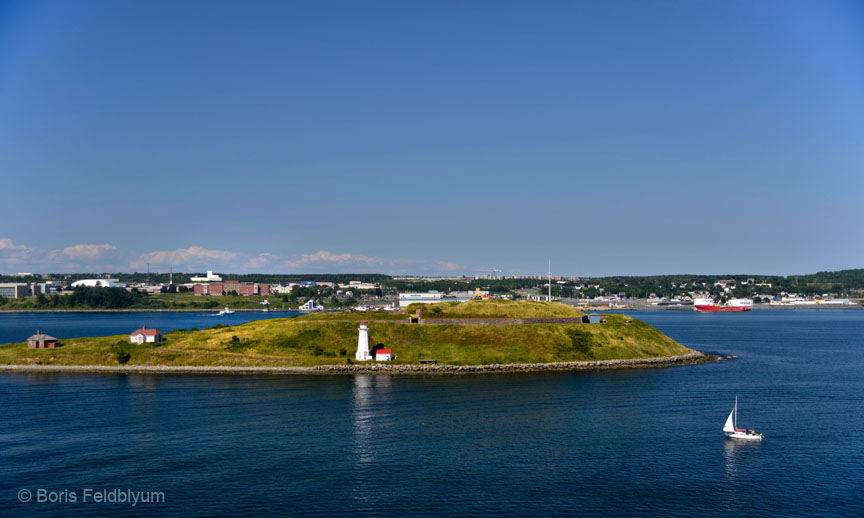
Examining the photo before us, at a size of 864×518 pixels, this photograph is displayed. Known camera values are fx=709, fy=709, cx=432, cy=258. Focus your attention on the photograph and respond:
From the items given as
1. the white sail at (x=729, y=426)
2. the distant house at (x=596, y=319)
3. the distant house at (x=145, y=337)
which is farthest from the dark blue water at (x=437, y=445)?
the distant house at (x=596, y=319)

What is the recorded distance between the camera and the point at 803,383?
8869cm

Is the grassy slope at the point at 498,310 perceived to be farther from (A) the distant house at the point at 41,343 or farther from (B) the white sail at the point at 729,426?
(B) the white sail at the point at 729,426

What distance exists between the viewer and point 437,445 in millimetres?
57344

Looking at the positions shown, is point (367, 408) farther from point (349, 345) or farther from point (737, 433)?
point (349, 345)

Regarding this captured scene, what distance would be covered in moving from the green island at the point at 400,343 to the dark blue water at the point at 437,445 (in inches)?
430

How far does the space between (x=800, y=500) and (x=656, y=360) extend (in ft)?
208

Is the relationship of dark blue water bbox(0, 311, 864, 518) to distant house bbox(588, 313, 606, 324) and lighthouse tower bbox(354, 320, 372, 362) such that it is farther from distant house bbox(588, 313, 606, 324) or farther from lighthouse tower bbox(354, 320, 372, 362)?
distant house bbox(588, 313, 606, 324)

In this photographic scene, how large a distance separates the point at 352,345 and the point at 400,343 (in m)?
7.27

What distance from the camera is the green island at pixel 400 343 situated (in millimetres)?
101812

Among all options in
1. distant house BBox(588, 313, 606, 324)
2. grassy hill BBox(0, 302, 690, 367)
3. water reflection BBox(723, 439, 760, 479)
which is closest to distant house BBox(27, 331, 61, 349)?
grassy hill BBox(0, 302, 690, 367)

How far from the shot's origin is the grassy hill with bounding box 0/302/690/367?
336 ft

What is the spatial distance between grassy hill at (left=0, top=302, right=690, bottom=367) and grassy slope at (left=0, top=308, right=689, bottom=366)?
14cm

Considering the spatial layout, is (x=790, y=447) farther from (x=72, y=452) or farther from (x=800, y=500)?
(x=72, y=452)

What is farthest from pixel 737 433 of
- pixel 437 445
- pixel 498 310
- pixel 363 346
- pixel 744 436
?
pixel 498 310
